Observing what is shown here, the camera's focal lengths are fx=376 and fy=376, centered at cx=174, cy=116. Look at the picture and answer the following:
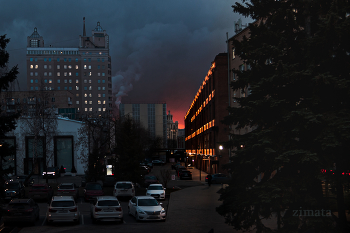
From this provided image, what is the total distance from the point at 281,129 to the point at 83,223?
13.9 m

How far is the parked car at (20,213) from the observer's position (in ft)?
65.9

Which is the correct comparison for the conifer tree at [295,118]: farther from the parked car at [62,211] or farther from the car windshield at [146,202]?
the parked car at [62,211]

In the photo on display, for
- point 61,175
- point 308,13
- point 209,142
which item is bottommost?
point 61,175

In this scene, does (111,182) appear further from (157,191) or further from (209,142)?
(209,142)

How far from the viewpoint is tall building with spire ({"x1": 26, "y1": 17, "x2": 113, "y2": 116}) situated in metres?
163

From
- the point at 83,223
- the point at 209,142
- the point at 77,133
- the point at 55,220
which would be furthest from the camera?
the point at 77,133

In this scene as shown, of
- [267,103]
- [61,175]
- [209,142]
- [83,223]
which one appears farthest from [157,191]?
[61,175]

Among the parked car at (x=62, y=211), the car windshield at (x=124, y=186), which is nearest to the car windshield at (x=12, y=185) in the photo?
the car windshield at (x=124, y=186)

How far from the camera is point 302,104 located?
41.2ft

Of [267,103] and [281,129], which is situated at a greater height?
[267,103]

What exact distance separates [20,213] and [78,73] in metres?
151

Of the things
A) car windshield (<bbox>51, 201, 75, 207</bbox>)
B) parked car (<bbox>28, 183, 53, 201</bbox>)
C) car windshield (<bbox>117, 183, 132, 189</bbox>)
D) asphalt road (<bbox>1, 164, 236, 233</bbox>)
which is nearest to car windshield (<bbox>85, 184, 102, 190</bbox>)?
car windshield (<bbox>117, 183, 132, 189</bbox>)

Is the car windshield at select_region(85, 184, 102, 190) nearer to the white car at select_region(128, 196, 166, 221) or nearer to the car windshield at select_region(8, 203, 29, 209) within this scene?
the white car at select_region(128, 196, 166, 221)

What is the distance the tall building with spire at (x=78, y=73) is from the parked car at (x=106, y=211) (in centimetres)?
14138
